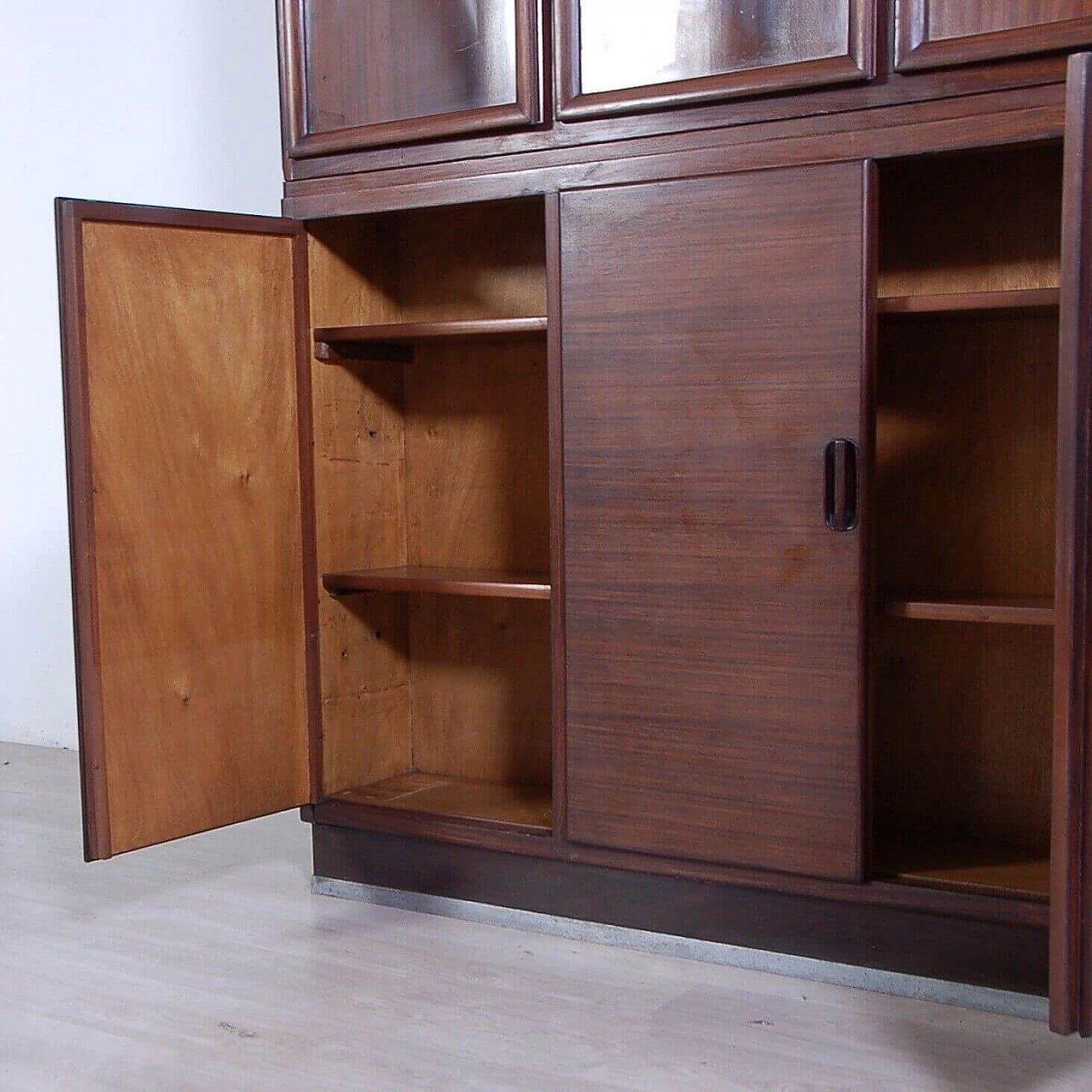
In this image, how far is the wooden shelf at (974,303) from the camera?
88.7 inches

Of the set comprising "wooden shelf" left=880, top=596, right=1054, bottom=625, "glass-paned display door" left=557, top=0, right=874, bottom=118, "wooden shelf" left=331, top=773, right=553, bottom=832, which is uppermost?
"glass-paned display door" left=557, top=0, right=874, bottom=118

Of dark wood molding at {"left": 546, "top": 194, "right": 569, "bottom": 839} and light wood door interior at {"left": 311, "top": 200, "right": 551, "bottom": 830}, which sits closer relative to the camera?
dark wood molding at {"left": 546, "top": 194, "right": 569, "bottom": 839}

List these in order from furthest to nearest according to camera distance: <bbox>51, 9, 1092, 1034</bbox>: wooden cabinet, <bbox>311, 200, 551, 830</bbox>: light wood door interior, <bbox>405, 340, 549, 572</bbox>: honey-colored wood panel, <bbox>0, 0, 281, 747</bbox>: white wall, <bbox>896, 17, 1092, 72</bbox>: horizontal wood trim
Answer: <bbox>0, 0, 281, 747</bbox>: white wall → <bbox>405, 340, 549, 572</bbox>: honey-colored wood panel → <bbox>311, 200, 551, 830</bbox>: light wood door interior → <bbox>51, 9, 1092, 1034</bbox>: wooden cabinet → <bbox>896, 17, 1092, 72</bbox>: horizontal wood trim

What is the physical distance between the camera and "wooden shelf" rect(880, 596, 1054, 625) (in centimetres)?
231

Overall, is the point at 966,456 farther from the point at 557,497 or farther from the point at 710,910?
the point at 710,910

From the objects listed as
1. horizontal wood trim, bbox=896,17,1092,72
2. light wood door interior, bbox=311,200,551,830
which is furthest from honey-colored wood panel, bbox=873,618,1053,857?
horizontal wood trim, bbox=896,17,1092,72

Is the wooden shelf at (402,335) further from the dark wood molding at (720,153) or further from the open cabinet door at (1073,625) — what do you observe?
the open cabinet door at (1073,625)

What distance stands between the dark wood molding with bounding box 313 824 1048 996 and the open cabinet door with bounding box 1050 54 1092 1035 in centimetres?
54

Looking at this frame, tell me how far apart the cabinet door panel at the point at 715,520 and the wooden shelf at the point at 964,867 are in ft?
0.50

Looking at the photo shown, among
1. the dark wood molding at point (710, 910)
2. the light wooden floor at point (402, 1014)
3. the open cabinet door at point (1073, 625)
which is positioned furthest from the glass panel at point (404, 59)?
the light wooden floor at point (402, 1014)

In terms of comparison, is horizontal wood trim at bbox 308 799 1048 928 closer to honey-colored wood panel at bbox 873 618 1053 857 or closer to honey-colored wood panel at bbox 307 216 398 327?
honey-colored wood panel at bbox 873 618 1053 857

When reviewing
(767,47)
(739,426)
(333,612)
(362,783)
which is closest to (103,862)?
(362,783)

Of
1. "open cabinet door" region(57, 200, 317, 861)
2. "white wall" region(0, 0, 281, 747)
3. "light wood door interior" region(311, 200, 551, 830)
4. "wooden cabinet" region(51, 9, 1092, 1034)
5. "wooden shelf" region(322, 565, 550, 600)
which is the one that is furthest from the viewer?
"white wall" region(0, 0, 281, 747)

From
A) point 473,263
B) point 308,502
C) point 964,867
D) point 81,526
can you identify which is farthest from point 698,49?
point 964,867
